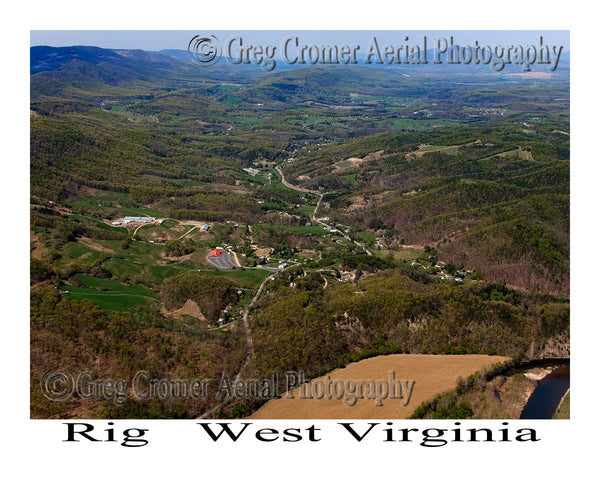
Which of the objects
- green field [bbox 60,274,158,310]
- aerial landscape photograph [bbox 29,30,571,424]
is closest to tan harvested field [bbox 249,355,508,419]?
aerial landscape photograph [bbox 29,30,571,424]

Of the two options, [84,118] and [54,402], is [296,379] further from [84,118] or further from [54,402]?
[84,118]

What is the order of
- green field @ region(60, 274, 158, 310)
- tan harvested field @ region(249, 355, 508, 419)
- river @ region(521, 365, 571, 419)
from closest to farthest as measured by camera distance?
tan harvested field @ region(249, 355, 508, 419)
river @ region(521, 365, 571, 419)
green field @ region(60, 274, 158, 310)

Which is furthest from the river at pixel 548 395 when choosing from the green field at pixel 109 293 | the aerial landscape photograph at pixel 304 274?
the green field at pixel 109 293

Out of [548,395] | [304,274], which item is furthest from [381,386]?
[304,274]

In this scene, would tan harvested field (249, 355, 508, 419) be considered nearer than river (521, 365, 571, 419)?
Yes

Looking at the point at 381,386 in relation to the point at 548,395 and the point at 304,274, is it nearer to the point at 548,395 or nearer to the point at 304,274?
the point at 548,395

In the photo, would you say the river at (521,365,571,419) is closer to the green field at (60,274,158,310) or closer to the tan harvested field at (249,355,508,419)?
the tan harvested field at (249,355,508,419)
